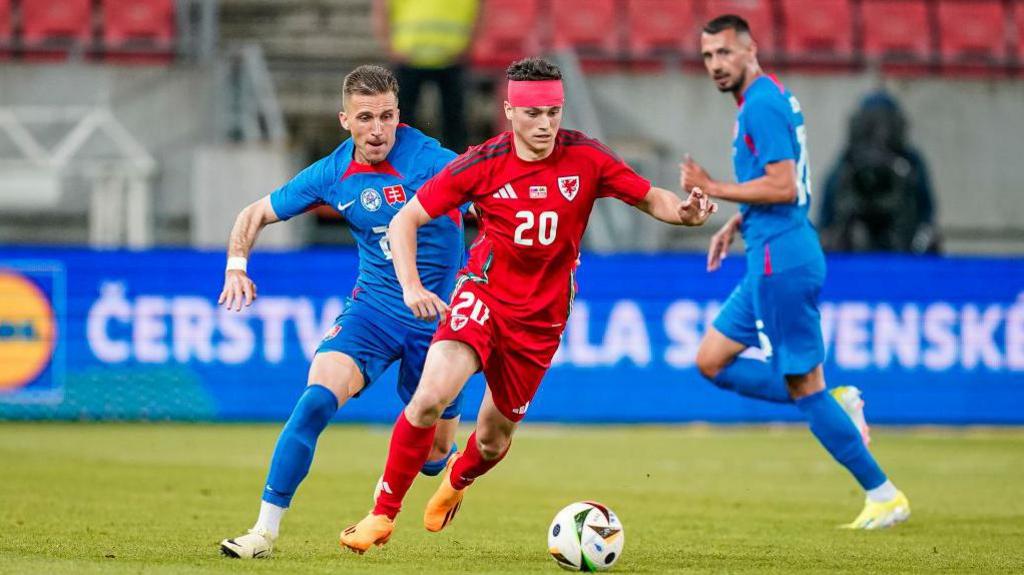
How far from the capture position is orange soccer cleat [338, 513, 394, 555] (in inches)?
268

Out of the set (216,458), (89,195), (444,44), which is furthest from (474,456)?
(89,195)

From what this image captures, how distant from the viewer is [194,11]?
67.6ft

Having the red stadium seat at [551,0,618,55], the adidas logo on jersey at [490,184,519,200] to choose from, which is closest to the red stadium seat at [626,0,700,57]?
the red stadium seat at [551,0,618,55]

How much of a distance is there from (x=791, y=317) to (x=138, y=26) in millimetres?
13522

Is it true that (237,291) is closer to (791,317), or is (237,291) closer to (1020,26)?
(791,317)

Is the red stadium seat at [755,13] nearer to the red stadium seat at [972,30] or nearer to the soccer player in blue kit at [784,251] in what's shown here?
the red stadium seat at [972,30]

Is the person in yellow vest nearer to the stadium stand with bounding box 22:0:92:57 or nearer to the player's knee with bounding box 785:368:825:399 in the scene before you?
the stadium stand with bounding box 22:0:92:57

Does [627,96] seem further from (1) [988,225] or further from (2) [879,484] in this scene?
(2) [879,484]

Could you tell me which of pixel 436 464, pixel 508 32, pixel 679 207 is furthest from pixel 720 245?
pixel 508 32

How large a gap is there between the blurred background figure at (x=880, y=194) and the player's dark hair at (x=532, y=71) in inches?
434

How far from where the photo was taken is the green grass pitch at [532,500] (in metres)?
6.93

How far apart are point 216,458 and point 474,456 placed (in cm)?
530

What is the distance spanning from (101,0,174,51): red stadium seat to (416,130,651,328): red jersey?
1355cm

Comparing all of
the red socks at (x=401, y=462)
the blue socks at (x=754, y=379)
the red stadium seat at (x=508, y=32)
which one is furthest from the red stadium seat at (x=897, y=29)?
the red socks at (x=401, y=462)
